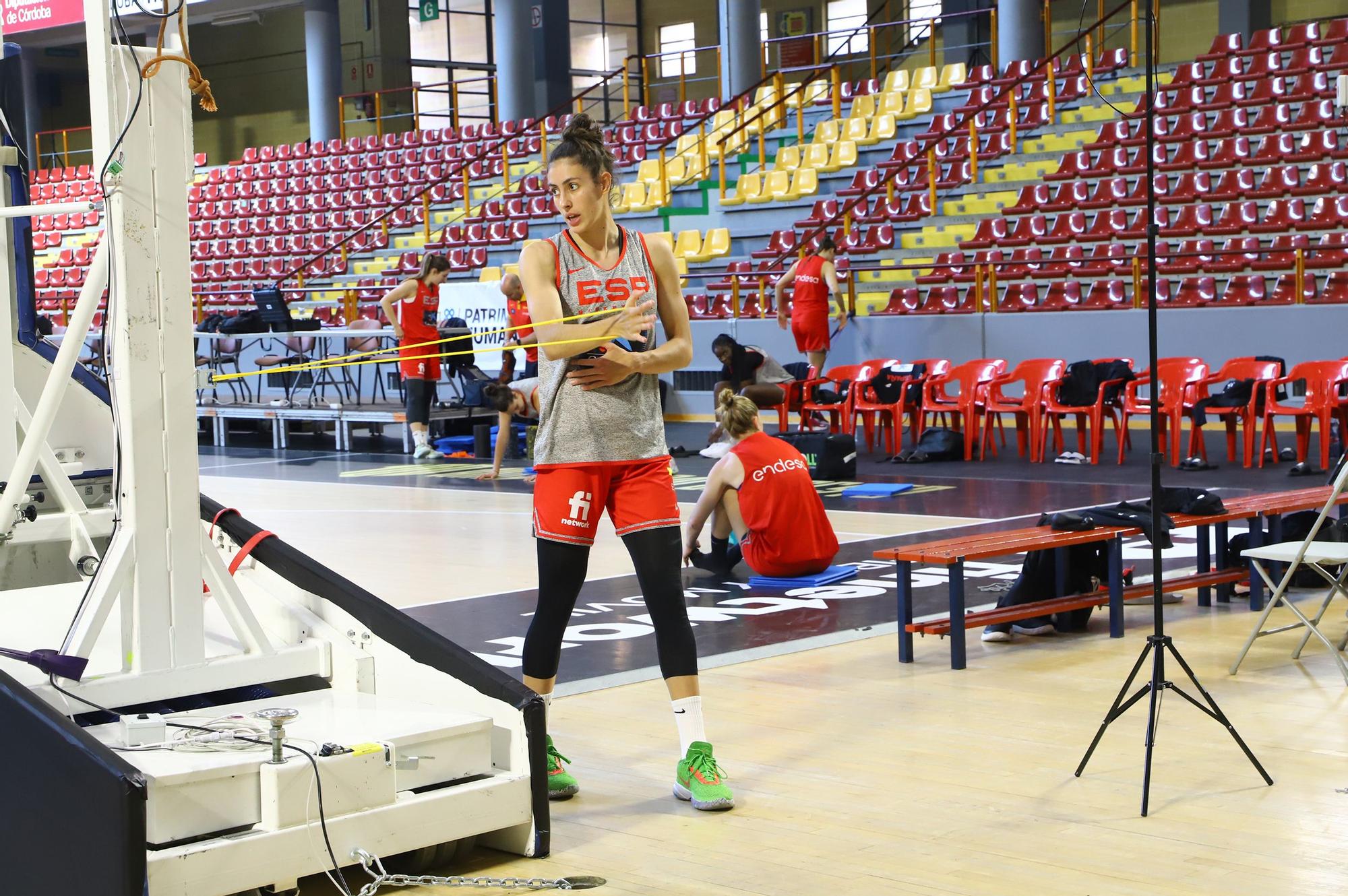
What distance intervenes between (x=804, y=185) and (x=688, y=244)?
1.61 metres

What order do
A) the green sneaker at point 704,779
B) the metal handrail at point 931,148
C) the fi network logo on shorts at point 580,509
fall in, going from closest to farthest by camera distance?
the green sneaker at point 704,779, the fi network logo on shorts at point 580,509, the metal handrail at point 931,148

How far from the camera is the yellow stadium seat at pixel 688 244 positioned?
19.9m

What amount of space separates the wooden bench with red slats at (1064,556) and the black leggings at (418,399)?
8.62 m

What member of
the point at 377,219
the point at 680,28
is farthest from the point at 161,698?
the point at 680,28

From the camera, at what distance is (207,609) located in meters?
4.72

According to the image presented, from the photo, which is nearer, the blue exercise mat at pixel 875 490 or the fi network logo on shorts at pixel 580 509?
the fi network logo on shorts at pixel 580 509

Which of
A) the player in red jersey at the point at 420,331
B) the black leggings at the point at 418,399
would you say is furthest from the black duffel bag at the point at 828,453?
the black leggings at the point at 418,399

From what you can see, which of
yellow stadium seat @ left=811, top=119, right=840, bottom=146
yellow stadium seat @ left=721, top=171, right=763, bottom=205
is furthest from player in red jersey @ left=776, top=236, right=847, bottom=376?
yellow stadium seat @ left=811, top=119, right=840, bottom=146

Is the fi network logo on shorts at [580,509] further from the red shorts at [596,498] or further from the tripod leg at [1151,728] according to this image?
the tripod leg at [1151,728]

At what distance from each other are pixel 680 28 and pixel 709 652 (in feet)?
95.1

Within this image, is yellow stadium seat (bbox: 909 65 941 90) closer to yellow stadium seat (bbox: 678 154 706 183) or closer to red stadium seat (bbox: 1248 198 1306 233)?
yellow stadium seat (bbox: 678 154 706 183)

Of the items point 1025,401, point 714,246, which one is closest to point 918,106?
point 714,246

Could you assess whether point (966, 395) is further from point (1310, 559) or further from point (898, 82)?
point (898, 82)

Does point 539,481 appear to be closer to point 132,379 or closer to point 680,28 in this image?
point 132,379
